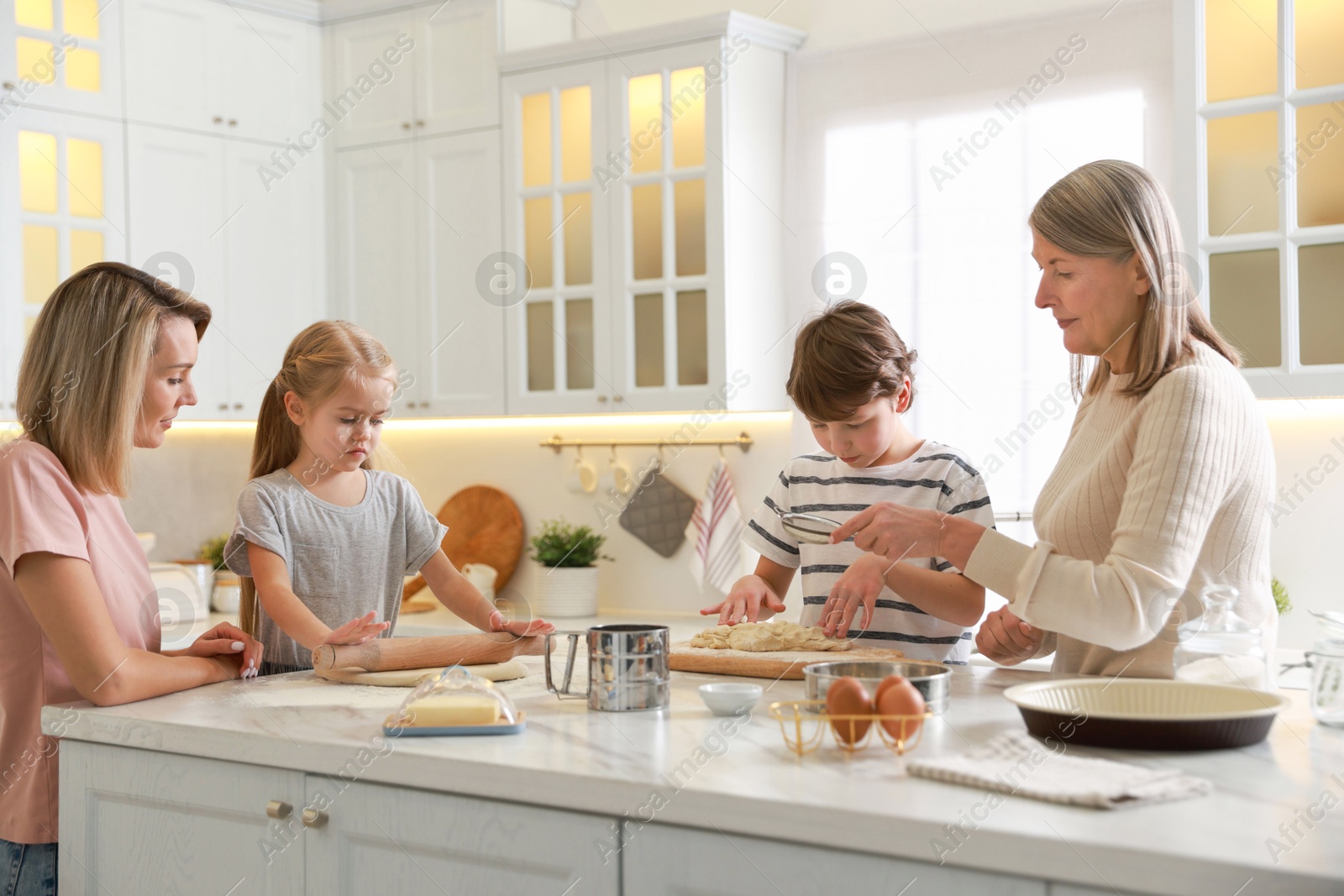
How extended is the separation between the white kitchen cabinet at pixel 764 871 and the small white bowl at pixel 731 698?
250mm

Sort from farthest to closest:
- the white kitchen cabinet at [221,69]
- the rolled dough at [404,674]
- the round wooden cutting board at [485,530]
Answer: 1. the round wooden cutting board at [485,530]
2. the white kitchen cabinet at [221,69]
3. the rolled dough at [404,674]

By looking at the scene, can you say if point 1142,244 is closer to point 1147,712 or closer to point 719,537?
point 1147,712

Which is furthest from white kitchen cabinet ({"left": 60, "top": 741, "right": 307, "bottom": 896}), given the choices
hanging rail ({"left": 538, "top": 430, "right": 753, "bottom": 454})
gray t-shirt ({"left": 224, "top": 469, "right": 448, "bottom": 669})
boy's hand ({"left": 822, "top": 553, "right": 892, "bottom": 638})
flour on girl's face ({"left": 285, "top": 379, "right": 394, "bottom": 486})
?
hanging rail ({"left": 538, "top": 430, "right": 753, "bottom": 454})

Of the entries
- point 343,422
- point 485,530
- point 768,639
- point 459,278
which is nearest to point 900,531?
point 768,639

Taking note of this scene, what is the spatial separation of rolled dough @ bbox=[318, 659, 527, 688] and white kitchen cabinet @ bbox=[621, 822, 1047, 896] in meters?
0.49

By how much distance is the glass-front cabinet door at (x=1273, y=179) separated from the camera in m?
2.43

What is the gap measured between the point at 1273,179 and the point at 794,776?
1.96 metres

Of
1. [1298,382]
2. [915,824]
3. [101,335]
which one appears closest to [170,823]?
[101,335]

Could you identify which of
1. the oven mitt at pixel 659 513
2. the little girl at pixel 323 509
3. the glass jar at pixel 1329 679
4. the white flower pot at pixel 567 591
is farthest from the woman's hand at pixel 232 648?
the oven mitt at pixel 659 513

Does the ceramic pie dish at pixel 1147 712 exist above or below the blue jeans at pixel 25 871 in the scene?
above

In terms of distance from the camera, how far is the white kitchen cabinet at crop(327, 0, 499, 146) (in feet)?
11.3

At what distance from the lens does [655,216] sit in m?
3.21

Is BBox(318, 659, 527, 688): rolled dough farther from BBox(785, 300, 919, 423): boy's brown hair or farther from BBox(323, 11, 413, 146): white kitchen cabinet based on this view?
BBox(323, 11, 413, 146): white kitchen cabinet

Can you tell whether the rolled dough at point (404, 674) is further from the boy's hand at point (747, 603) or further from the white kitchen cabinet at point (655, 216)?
the white kitchen cabinet at point (655, 216)
